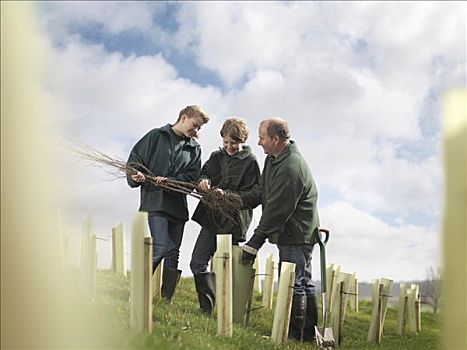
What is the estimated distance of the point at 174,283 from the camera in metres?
6.71

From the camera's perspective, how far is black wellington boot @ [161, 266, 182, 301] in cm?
664

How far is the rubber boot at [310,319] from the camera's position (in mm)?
6336

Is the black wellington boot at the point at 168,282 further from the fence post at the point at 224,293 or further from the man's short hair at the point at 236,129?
the fence post at the point at 224,293

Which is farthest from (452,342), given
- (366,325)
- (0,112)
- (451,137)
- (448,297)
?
(366,325)

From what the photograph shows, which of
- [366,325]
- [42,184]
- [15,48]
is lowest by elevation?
[366,325]

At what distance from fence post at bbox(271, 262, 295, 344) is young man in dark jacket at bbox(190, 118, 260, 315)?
833 mm

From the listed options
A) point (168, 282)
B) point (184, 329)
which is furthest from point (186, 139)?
point (184, 329)

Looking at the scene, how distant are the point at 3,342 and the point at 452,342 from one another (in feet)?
7.47

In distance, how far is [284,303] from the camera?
5.84 meters

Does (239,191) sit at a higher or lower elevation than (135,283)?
higher

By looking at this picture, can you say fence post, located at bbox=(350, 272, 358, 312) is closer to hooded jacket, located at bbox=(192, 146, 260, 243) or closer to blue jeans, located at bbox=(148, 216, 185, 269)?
hooded jacket, located at bbox=(192, 146, 260, 243)

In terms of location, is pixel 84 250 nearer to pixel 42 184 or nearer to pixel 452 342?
pixel 42 184

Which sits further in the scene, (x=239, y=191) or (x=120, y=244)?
(x=120, y=244)

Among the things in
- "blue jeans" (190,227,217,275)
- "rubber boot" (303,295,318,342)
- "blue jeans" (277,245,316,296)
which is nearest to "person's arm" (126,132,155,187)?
"blue jeans" (190,227,217,275)
